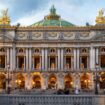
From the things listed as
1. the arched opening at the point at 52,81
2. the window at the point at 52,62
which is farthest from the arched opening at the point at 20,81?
the window at the point at 52,62

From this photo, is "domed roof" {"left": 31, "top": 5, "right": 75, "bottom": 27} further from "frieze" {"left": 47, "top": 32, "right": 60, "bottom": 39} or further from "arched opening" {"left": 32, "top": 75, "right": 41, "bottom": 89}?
"arched opening" {"left": 32, "top": 75, "right": 41, "bottom": 89}

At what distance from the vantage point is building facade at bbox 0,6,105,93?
118438 millimetres

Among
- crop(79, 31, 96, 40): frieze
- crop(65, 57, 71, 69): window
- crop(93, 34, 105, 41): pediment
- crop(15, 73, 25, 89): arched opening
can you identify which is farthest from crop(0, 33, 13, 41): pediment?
crop(93, 34, 105, 41): pediment

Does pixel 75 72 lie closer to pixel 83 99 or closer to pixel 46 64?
pixel 46 64

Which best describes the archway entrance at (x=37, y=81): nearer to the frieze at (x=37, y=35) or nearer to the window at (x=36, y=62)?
the window at (x=36, y=62)

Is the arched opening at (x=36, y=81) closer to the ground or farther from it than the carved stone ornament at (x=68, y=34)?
closer to the ground

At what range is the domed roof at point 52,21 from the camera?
130 m

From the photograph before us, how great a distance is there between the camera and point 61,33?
121000 millimetres

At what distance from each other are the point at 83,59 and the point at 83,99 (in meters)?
56.1

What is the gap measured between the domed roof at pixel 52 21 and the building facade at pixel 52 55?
8.75 m

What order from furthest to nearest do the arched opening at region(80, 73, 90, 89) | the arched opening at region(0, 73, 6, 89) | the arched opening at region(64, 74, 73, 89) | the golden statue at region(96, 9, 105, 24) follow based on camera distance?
the golden statue at region(96, 9, 105, 24) → the arched opening at region(64, 74, 73, 89) → the arched opening at region(0, 73, 6, 89) → the arched opening at region(80, 73, 90, 89)

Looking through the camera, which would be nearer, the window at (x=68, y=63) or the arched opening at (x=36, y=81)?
the arched opening at (x=36, y=81)

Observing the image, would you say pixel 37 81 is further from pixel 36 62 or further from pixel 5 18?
pixel 5 18

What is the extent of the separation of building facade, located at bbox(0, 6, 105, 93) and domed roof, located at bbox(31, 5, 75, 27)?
8.75m
